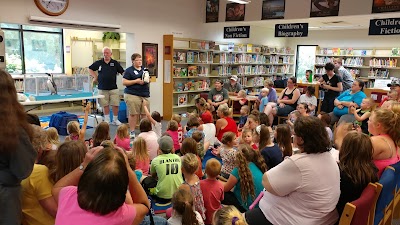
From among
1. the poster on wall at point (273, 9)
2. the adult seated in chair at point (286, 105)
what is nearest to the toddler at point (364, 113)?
the adult seated in chair at point (286, 105)

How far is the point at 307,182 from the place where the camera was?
2.02 m

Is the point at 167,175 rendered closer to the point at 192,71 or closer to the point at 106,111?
the point at 106,111


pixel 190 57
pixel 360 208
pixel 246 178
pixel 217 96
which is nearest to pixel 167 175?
pixel 246 178

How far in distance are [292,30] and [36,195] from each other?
25.8 ft

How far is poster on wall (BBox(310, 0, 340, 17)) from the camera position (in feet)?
25.2

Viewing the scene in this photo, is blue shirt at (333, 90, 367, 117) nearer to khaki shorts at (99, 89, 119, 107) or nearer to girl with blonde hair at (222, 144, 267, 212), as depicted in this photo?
girl with blonde hair at (222, 144, 267, 212)

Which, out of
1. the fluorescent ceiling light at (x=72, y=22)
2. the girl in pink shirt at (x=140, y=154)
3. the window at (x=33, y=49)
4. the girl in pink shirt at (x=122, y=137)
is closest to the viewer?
the girl in pink shirt at (x=140, y=154)

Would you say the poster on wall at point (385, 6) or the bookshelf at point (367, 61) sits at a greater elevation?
the poster on wall at point (385, 6)

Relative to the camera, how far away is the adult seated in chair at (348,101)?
6321 mm

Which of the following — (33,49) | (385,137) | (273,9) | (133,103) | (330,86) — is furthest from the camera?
(33,49)

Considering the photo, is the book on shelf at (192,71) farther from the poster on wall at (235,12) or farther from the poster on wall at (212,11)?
the poster on wall at (235,12)

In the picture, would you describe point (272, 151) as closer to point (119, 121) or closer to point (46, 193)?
point (46, 193)

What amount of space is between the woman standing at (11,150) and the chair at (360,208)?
5.65ft

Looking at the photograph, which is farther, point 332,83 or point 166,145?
point 332,83
